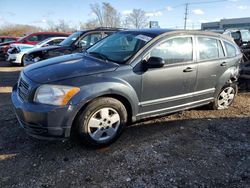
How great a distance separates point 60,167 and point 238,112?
12.9 feet

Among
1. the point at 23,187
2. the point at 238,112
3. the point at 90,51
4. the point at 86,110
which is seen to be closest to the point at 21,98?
the point at 86,110

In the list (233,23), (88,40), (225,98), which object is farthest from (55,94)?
(233,23)

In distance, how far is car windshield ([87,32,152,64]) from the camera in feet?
13.1

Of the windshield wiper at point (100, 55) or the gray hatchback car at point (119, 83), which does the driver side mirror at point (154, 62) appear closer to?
the gray hatchback car at point (119, 83)

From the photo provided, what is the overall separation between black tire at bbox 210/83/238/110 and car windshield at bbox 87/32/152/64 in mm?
2104

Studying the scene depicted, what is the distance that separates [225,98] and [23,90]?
401cm

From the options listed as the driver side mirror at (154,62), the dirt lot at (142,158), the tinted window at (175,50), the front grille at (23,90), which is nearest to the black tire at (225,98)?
the dirt lot at (142,158)

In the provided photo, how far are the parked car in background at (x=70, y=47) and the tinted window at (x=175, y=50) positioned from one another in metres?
4.26

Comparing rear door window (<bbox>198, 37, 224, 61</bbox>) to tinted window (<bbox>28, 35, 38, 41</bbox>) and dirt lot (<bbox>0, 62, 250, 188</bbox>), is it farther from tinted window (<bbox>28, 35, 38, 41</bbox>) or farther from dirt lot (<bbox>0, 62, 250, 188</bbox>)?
tinted window (<bbox>28, 35, 38, 41</bbox>)

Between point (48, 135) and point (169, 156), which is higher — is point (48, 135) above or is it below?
above

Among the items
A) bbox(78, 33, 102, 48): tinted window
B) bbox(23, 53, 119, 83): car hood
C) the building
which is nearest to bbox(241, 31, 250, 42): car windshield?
bbox(78, 33, 102, 48): tinted window

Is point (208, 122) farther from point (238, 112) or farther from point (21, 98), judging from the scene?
point (21, 98)

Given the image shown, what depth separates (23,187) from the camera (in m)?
2.80

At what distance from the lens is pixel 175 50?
427 cm
